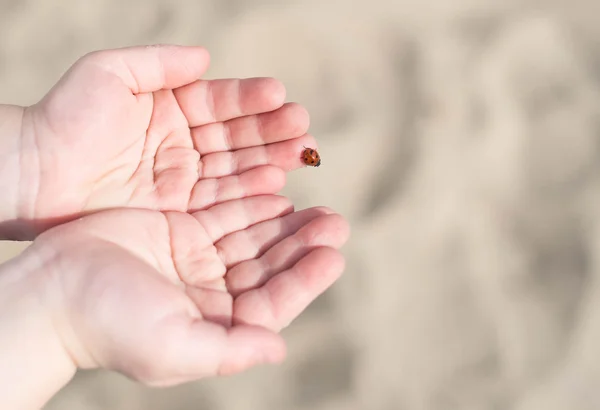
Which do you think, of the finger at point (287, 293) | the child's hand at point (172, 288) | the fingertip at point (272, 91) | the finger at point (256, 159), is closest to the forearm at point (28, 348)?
the child's hand at point (172, 288)

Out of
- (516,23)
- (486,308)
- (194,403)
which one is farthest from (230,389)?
(516,23)

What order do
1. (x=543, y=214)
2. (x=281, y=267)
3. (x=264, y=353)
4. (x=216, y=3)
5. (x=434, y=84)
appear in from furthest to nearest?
(x=216, y=3) < (x=434, y=84) < (x=543, y=214) < (x=281, y=267) < (x=264, y=353)

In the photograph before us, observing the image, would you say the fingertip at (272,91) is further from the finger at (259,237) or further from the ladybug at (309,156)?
the finger at (259,237)

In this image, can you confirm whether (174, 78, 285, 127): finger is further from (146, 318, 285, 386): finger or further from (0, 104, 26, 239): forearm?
(146, 318, 285, 386): finger

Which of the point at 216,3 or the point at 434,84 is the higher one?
the point at 216,3

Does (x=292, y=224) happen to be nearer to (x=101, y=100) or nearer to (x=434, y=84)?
(x=101, y=100)

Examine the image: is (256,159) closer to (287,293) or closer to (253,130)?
(253,130)

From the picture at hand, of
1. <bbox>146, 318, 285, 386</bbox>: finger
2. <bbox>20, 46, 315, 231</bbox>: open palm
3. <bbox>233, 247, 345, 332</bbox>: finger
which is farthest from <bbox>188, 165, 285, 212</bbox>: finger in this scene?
<bbox>146, 318, 285, 386</bbox>: finger
